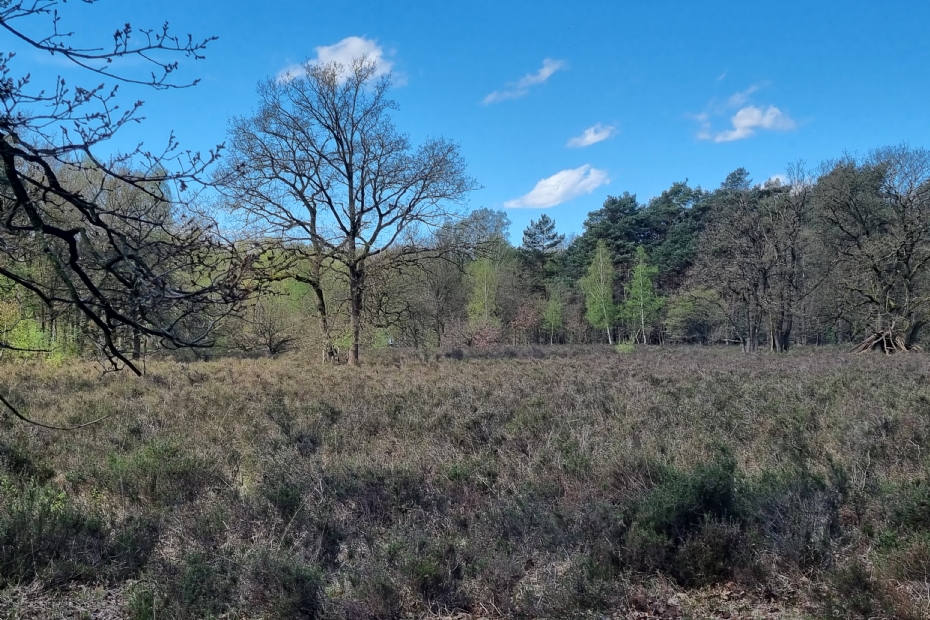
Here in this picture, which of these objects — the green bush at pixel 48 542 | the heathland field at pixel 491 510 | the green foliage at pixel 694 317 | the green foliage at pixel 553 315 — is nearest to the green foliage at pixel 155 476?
the heathland field at pixel 491 510

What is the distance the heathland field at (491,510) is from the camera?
11.0 ft

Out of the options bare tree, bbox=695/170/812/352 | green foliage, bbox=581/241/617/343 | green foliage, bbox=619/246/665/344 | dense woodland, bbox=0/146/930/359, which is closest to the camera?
dense woodland, bbox=0/146/930/359

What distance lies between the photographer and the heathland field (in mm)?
3352

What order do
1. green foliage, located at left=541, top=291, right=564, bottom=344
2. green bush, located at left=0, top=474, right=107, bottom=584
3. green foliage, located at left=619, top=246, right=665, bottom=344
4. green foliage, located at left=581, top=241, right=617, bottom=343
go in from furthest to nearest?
green foliage, located at left=581, top=241, right=617, bottom=343 → green foliage, located at left=541, top=291, right=564, bottom=344 → green foliage, located at left=619, top=246, right=665, bottom=344 → green bush, located at left=0, top=474, right=107, bottom=584

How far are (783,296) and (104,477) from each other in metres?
29.2

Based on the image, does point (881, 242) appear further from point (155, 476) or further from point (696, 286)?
point (155, 476)

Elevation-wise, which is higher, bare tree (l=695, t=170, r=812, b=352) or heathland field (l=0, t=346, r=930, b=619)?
bare tree (l=695, t=170, r=812, b=352)

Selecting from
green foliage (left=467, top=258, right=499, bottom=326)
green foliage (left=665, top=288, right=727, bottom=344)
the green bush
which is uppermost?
green foliage (left=467, top=258, right=499, bottom=326)

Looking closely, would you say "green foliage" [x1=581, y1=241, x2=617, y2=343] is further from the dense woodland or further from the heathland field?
the heathland field

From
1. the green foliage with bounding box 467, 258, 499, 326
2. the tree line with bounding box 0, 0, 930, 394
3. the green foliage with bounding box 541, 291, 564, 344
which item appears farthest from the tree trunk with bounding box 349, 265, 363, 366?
the green foliage with bounding box 541, 291, 564, 344

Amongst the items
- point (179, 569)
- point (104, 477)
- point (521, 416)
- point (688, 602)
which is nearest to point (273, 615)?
point (179, 569)

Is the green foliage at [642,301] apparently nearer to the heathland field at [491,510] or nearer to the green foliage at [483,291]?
the green foliage at [483,291]

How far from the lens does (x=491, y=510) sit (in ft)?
15.2

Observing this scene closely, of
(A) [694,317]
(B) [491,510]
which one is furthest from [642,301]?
(B) [491,510]
